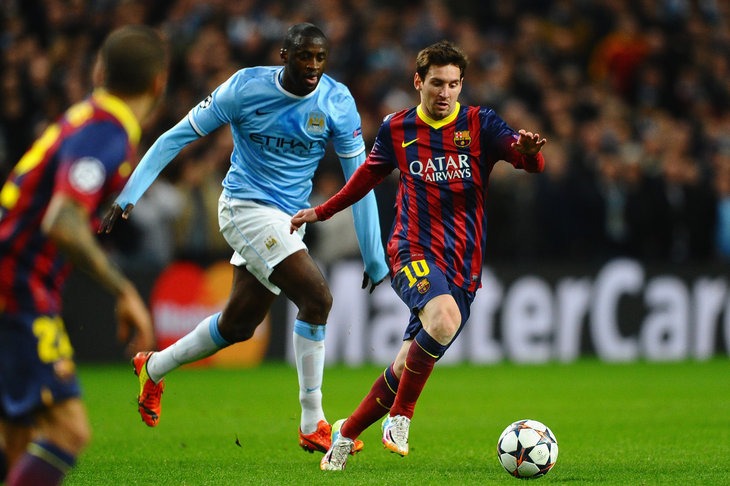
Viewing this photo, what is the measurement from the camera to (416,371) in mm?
6727

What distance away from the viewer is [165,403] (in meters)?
10.8

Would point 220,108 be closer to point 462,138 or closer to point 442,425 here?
point 462,138

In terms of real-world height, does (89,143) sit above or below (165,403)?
above

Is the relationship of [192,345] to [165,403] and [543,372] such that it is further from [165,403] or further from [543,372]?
[543,372]

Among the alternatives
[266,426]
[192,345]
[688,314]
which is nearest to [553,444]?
[192,345]

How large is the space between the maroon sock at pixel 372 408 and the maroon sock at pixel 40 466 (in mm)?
2843

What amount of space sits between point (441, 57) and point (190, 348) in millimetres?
2576

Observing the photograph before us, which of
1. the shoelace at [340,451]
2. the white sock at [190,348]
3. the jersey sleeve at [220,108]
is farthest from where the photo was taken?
the white sock at [190,348]

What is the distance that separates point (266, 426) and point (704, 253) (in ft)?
27.5

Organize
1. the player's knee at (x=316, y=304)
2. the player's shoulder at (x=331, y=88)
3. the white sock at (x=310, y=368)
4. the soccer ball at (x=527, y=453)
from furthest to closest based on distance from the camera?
the player's shoulder at (x=331, y=88) → the white sock at (x=310, y=368) → the player's knee at (x=316, y=304) → the soccer ball at (x=527, y=453)

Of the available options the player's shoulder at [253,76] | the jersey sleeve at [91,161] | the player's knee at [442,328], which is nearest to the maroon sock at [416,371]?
the player's knee at [442,328]

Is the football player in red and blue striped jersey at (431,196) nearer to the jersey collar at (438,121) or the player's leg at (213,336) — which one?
the jersey collar at (438,121)

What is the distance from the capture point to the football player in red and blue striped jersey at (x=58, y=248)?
420cm

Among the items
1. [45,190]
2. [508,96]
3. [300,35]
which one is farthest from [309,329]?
[508,96]
